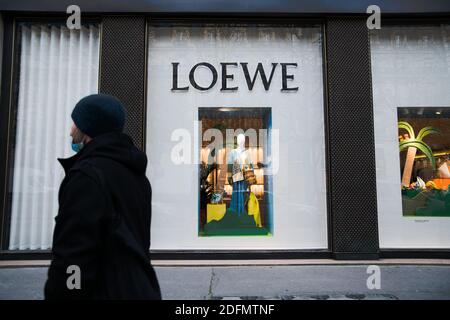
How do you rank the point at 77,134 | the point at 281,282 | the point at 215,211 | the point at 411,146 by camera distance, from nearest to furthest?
the point at 77,134
the point at 281,282
the point at 215,211
the point at 411,146

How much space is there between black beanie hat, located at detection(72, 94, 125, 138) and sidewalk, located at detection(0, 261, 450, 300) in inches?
131

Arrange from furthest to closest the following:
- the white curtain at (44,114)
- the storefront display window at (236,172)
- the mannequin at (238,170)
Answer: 1. the mannequin at (238,170)
2. the storefront display window at (236,172)
3. the white curtain at (44,114)

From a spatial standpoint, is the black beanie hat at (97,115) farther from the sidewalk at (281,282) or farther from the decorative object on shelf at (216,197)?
the decorative object on shelf at (216,197)

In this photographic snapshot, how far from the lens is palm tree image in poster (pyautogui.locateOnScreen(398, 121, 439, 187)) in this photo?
6.95 m

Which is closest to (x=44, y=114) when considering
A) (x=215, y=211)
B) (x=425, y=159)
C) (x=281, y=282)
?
(x=215, y=211)

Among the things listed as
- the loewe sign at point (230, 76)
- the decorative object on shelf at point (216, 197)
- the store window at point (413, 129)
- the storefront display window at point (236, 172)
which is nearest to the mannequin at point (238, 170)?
the storefront display window at point (236, 172)

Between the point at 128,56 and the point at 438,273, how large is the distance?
5.93 m

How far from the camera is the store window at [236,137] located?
6758 millimetres

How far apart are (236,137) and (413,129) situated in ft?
10.4

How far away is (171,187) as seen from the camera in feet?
22.2

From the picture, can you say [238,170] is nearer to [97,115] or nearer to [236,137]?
[236,137]

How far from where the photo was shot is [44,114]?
678cm

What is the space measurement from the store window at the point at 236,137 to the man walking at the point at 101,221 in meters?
4.75

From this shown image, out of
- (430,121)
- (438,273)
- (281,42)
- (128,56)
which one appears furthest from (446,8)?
(128,56)
